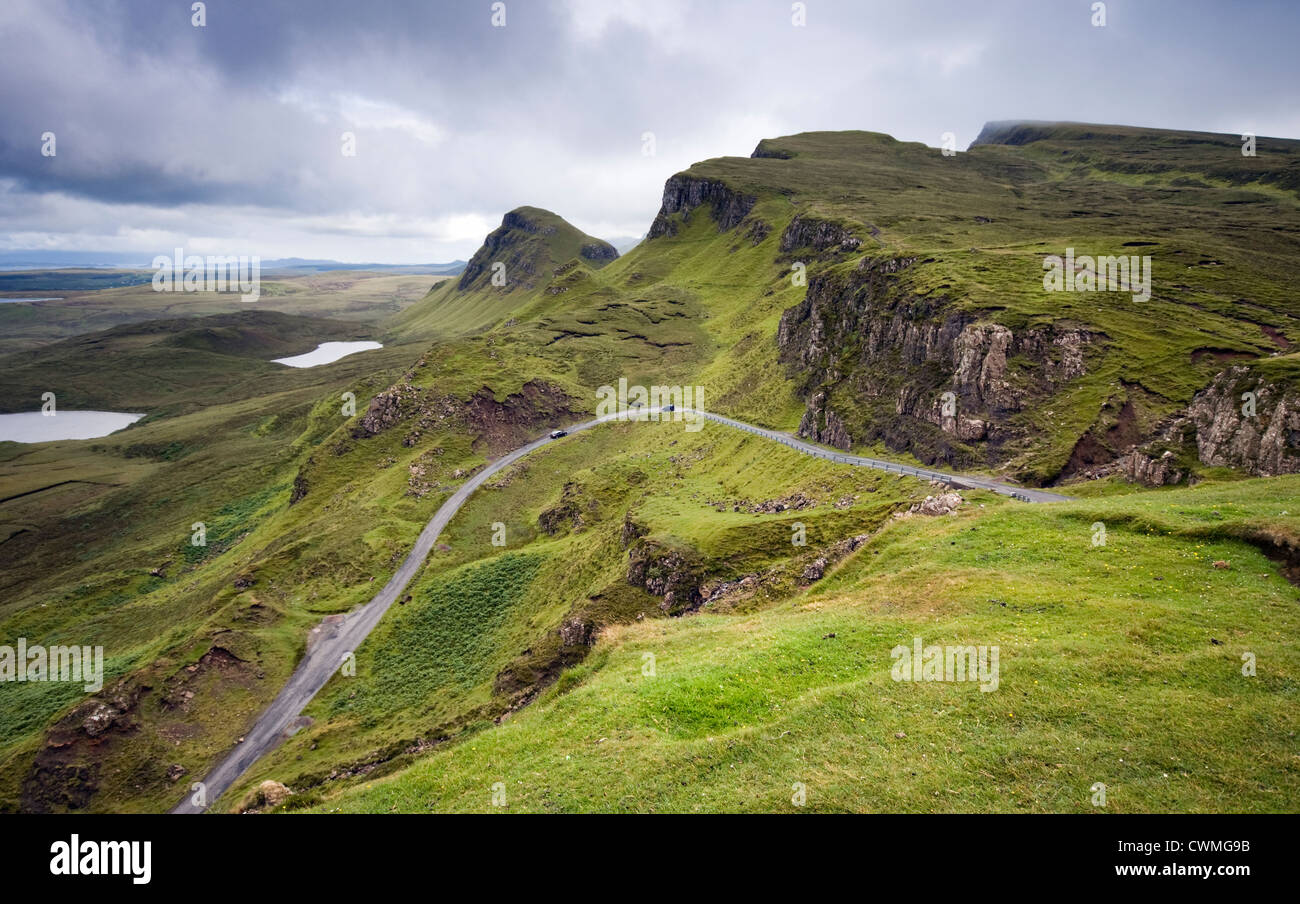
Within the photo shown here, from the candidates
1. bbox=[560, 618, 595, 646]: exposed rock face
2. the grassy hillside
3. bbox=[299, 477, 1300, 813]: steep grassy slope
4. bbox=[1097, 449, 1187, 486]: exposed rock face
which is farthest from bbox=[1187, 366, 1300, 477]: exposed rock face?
bbox=[560, 618, 595, 646]: exposed rock face

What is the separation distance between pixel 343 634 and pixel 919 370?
69670 mm

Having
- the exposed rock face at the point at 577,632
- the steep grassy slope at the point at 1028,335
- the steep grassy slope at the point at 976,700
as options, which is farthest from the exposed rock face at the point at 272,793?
the steep grassy slope at the point at 1028,335

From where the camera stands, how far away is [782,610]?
33562mm

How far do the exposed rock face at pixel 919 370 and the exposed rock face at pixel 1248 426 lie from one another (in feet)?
38.4

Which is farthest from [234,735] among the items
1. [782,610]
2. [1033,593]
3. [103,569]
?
[103,569]

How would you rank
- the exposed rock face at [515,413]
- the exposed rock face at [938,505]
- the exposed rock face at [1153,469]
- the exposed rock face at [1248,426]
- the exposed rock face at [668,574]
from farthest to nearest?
the exposed rock face at [515,413] < the exposed rock face at [668,574] < the exposed rock face at [1153,469] < the exposed rock face at [938,505] < the exposed rock face at [1248,426]

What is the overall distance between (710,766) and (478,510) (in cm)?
7050

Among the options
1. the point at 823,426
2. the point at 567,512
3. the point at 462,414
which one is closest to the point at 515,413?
the point at 462,414

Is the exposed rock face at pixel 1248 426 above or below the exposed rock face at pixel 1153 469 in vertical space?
above

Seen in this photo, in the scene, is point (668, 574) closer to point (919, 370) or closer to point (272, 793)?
point (272, 793)

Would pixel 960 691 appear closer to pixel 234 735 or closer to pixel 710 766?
pixel 710 766

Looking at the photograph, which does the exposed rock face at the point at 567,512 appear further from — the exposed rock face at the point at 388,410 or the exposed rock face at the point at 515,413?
the exposed rock face at the point at 388,410

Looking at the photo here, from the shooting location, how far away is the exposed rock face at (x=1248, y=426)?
119 ft

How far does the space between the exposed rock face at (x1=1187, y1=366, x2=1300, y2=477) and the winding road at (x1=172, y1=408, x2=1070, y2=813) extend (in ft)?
33.8
